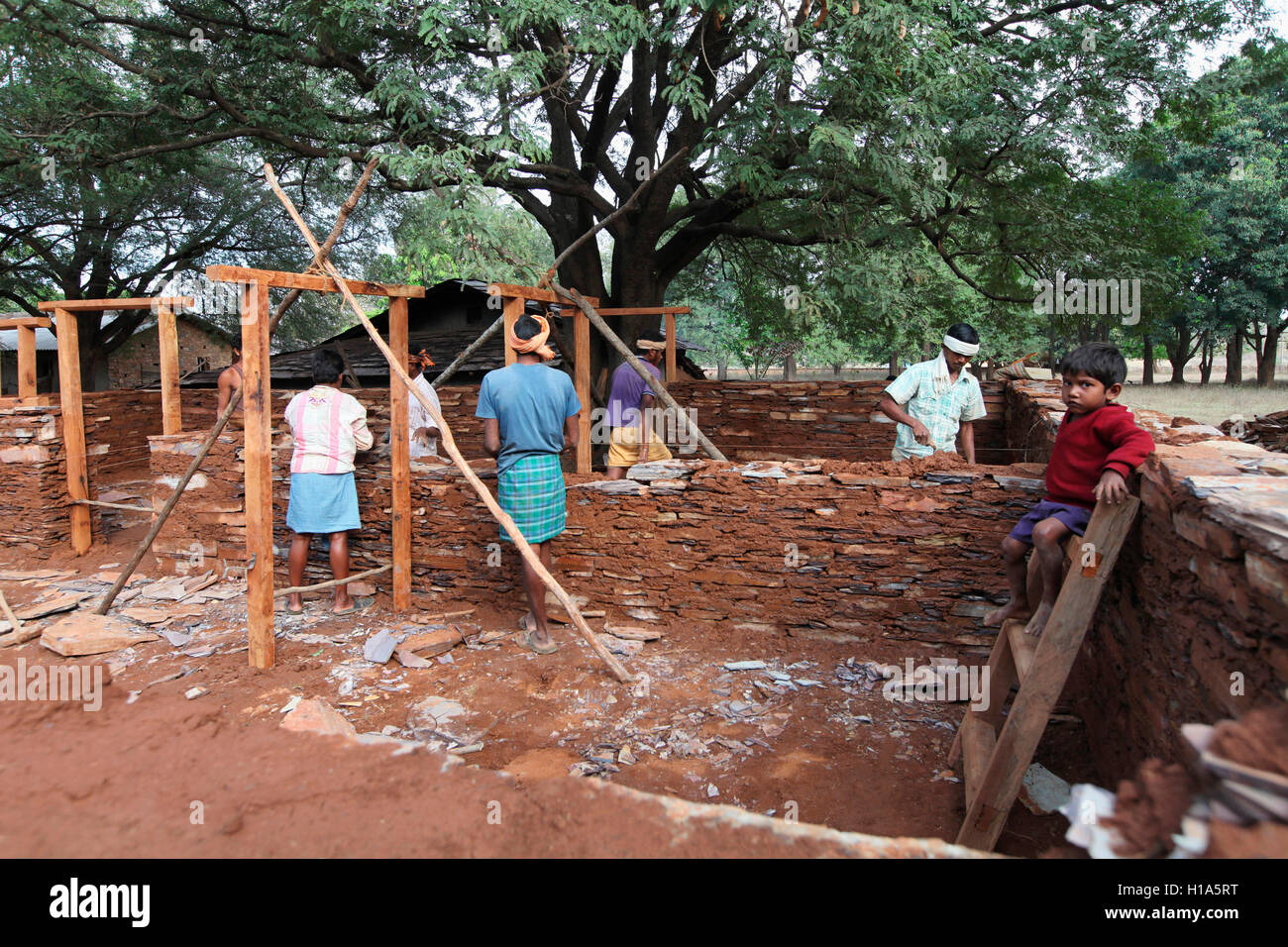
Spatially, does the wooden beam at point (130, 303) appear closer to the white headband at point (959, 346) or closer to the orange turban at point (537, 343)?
the orange turban at point (537, 343)

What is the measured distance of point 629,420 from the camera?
6.10 metres

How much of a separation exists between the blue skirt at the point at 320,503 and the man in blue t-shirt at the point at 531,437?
1.45m

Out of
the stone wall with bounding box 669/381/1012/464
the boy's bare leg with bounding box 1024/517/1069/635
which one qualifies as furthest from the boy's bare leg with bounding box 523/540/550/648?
the stone wall with bounding box 669/381/1012/464

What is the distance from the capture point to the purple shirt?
6066 millimetres

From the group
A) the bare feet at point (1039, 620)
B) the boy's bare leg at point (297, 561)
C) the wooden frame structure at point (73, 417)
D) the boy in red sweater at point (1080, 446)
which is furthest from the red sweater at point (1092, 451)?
the wooden frame structure at point (73, 417)

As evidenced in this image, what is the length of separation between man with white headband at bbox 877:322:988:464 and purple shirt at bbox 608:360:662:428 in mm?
1926

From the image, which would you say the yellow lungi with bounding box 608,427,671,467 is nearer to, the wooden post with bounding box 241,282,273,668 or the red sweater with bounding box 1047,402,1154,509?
the wooden post with bounding box 241,282,273,668

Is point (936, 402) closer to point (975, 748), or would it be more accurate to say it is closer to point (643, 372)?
point (643, 372)

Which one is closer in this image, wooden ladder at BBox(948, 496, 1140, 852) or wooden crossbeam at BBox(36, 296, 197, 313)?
wooden ladder at BBox(948, 496, 1140, 852)

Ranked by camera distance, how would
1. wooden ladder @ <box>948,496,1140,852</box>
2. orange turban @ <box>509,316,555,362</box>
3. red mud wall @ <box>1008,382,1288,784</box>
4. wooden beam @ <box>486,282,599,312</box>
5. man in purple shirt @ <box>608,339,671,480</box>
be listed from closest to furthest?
red mud wall @ <box>1008,382,1288,784</box>, wooden ladder @ <box>948,496,1140,852</box>, orange turban @ <box>509,316,555,362</box>, wooden beam @ <box>486,282,599,312</box>, man in purple shirt @ <box>608,339,671,480</box>

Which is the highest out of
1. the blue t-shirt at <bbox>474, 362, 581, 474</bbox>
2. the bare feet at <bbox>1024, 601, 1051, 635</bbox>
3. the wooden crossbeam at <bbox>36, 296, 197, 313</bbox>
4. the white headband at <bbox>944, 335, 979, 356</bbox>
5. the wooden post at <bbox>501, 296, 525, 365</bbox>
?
the wooden crossbeam at <bbox>36, 296, 197, 313</bbox>

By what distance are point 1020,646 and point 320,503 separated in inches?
184

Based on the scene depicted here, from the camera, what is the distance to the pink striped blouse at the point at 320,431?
5.49 metres
